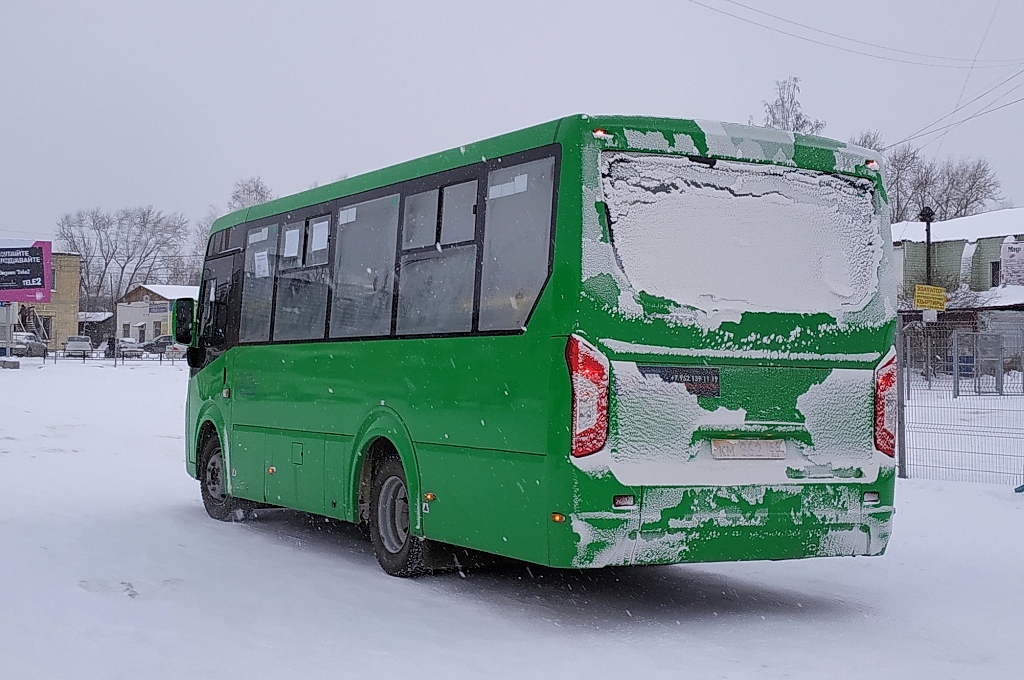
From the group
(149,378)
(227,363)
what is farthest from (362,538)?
(149,378)

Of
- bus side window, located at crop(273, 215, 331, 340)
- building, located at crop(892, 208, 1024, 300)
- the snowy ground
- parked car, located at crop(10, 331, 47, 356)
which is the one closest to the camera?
the snowy ground

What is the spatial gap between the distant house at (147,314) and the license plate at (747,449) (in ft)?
330

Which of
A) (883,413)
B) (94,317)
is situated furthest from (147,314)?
(883,413)

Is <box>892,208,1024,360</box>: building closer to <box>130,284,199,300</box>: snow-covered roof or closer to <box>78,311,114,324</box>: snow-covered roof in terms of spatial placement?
<box>130,284,199,300</box>: snow-covered roof

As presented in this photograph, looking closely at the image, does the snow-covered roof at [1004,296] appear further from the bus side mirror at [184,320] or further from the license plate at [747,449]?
the license plate at [747,449]

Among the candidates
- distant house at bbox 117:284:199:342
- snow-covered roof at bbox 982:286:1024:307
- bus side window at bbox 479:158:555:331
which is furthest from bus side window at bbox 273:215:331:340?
distant house at bbox 117:284:199:342

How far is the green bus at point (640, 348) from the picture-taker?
25.1ft

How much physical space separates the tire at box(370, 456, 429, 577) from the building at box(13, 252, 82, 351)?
3741 inches

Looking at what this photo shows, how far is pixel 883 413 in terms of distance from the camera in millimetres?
8516

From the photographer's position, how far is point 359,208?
1052 centimetres

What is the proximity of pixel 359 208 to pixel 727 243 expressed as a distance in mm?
3552

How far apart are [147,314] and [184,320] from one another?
316 feet

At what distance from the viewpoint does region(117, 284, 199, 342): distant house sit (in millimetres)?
105750

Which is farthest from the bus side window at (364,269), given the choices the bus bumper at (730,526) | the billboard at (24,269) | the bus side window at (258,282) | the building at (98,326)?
the building at (98,326)
